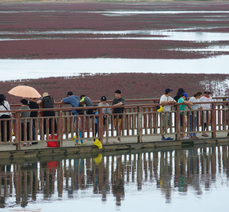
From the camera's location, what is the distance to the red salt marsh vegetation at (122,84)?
127 feet

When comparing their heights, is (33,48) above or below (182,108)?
above

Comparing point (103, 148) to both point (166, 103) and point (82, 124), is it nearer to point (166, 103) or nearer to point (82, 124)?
point (82, 124)

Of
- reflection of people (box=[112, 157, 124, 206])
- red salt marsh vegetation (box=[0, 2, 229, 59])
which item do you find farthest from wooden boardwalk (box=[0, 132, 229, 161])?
red salt marsh vegetation (box=[0, 2, 229, 59])

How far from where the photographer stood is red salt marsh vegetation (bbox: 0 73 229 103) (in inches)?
1519

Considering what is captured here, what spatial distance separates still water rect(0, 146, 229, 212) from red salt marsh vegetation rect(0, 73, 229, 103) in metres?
17.6

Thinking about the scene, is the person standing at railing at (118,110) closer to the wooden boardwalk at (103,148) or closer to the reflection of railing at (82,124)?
the reflection of railing at (82,124)

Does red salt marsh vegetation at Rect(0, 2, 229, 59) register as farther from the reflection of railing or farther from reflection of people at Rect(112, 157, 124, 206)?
reflection of people at Rect(112, 157, 124, 206)

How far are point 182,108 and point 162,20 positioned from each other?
93620mm

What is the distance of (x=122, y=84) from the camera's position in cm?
4134

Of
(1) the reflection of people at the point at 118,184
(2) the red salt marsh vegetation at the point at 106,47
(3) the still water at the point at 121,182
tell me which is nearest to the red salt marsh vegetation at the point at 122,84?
(2) the red salt marsh vegetation at the point at 106,47

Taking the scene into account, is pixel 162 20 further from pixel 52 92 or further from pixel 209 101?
pixel 209 101

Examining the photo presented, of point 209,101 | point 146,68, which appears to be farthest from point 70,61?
point 209,101

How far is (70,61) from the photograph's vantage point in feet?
185

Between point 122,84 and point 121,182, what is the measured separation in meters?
25.7
